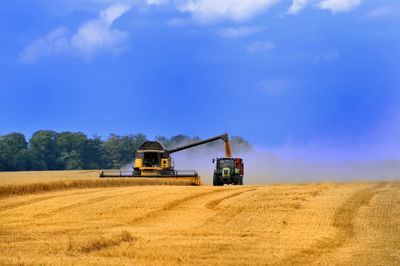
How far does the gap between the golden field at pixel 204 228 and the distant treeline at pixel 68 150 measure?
94335 millimetres

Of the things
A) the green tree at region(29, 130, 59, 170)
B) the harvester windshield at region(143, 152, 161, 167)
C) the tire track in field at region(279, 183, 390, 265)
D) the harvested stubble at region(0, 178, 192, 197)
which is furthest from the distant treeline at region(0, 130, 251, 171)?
the tire track in field at region(279, 183, 390, 265)

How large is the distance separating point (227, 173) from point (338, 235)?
95.8 ft

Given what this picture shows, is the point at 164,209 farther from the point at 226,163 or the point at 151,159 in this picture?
the point at 151,159

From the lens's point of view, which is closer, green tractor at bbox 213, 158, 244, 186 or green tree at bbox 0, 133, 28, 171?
green tractor at bbox 213, 158, 244, 186

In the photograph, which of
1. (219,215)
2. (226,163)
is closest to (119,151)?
(226,163)

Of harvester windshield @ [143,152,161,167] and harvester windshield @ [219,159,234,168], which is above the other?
harvester windshield @ [143,152,161,167]

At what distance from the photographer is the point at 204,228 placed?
1978 cm

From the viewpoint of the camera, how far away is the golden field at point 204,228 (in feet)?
48.5

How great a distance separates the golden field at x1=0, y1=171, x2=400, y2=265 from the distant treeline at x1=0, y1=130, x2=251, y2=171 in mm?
94335

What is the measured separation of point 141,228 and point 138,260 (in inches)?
218

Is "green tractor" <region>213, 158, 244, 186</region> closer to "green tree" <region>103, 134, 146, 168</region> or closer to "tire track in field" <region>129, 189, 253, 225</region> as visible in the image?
"tire track in field" <region>129, 189, 253, 225</region>

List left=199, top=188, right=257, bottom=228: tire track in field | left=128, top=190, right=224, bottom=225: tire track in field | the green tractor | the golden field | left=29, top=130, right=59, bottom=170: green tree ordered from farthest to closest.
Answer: left=29, top=130, right=59, bottom=170: green tree → the green tractor → left=128, top=190, right=224, bottom=225: tire track in field → left=199, top=188, right=257, bottom=228: tire track in field → the golden field

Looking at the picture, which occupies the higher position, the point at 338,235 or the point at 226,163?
the point at 226,163

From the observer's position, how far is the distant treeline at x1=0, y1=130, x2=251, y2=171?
126438mm
